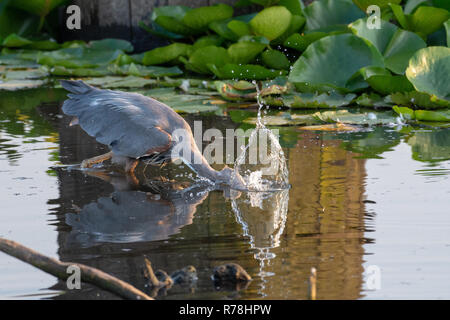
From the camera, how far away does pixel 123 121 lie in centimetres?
397

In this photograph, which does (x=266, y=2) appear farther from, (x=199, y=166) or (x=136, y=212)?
(x=136, y=212)

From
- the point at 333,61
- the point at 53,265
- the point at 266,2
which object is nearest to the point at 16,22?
the point at 266,2

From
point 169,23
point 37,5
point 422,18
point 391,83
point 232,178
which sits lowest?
point 232,178

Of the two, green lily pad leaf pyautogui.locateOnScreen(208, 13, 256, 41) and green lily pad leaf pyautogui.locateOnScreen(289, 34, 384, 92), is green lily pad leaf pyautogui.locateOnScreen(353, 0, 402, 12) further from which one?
green lily pad leaf pyautogui.locateOnScreen(208, 13, 256, 41)

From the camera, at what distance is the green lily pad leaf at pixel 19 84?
693 cm

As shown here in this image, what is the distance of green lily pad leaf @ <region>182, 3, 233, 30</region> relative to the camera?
24.0 feet

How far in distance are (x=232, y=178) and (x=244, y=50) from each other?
9.96 ft

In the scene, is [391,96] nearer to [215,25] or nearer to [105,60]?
[215,25]

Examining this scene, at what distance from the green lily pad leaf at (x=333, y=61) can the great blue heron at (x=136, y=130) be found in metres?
1.91

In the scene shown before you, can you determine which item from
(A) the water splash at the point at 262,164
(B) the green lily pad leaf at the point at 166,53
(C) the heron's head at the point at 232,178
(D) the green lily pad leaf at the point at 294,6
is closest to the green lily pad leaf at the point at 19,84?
(B) the green lily pad leaf at the point at 166,53

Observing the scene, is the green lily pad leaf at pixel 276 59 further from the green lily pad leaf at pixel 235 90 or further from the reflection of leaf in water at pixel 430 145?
the reflection of leaf in water at pixel 430 145

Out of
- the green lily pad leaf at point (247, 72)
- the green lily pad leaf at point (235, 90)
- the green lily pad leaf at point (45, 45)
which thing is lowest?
the green lily pad leaf at point (235, 90)

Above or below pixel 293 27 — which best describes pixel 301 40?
below

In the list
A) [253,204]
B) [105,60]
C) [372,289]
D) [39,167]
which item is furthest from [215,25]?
[372,289]
